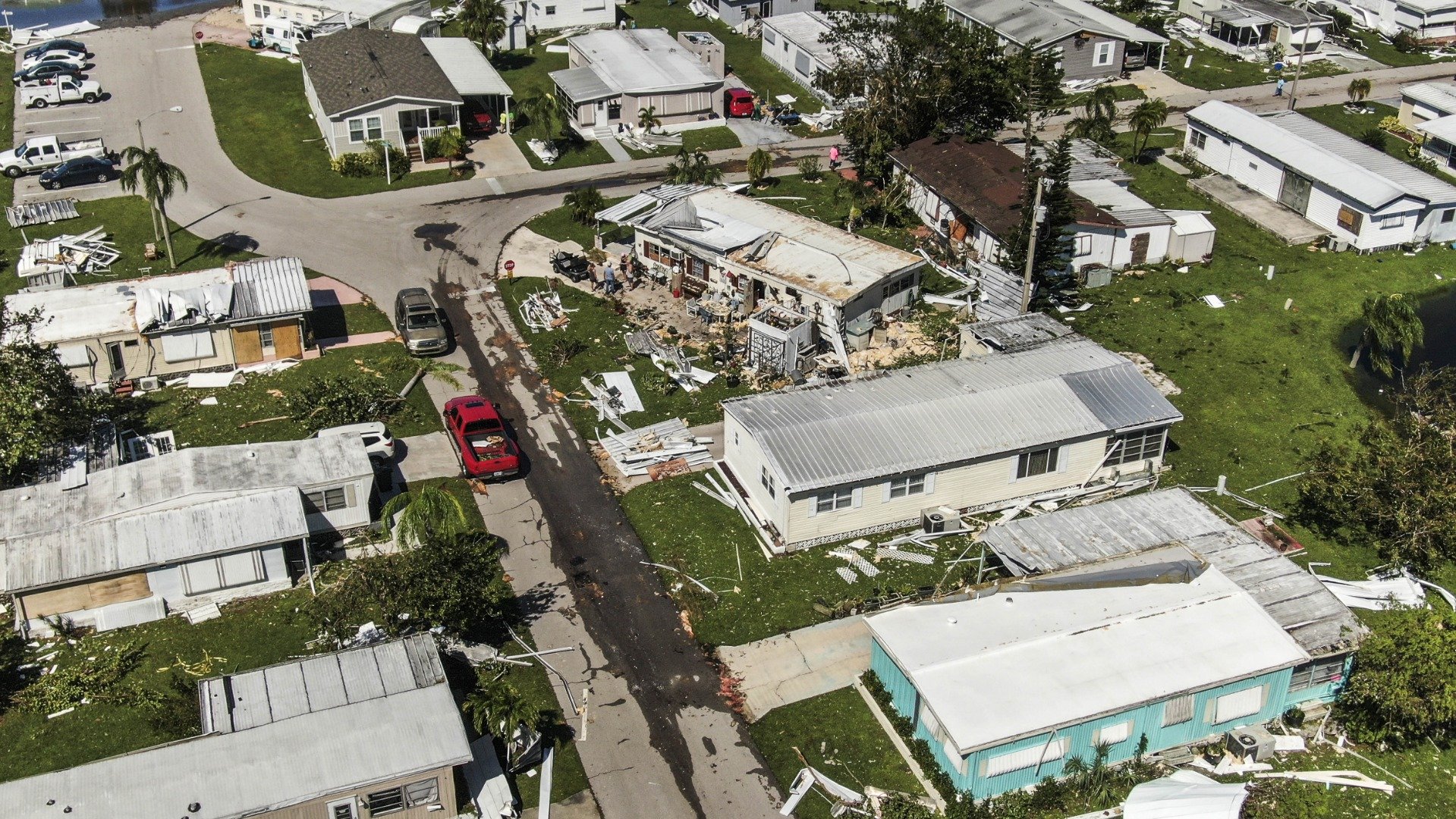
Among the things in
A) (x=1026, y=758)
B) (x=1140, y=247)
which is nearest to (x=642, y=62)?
(x=1140, y=247)

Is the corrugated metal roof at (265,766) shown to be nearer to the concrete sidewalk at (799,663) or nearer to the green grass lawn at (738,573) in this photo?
the concrete sidewalk at (799,663)

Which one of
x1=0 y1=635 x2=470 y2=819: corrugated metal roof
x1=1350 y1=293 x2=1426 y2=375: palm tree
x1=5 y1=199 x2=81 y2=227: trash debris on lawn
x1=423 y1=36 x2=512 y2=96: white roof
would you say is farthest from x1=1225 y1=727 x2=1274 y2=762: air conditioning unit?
x1=5 y1=199 x2=81 y2=227: trash debris on lawn

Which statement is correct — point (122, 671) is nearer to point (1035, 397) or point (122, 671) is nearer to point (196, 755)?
point (196, 755)

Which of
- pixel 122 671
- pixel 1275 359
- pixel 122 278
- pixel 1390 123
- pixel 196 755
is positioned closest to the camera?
pixel 196 755

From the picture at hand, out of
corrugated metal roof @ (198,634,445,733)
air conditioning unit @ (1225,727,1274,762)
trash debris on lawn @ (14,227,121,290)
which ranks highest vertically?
corrugated metal roof @ (198,634,445,733)

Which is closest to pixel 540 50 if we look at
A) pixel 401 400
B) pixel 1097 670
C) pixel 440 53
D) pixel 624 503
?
pixel 440 53

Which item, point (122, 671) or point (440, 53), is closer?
point (122, 671)

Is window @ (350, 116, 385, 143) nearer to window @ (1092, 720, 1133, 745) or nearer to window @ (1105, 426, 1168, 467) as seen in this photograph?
window @ (1105, 426, 1168, 467)
